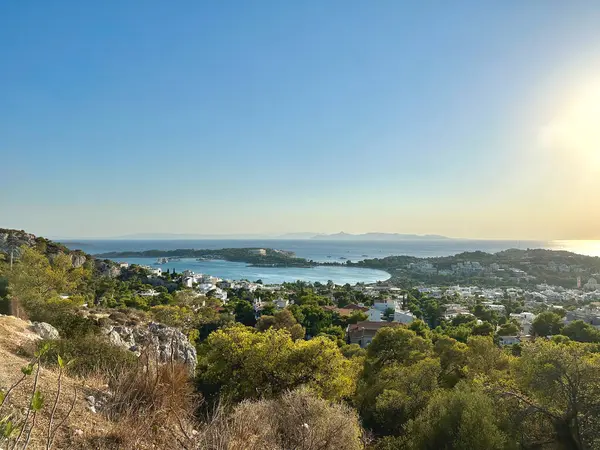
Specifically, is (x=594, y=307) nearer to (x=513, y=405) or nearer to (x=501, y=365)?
(x=501, y=365)

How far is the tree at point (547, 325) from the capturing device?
1083 inches

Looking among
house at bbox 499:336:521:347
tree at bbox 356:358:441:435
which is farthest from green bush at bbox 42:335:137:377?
house at bbox 499:336:521:347

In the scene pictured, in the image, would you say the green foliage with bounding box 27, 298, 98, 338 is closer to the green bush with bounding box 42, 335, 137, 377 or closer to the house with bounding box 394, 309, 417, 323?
the green bush with bounding box 42, 335, 137, 377

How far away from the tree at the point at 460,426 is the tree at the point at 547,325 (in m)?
25.3

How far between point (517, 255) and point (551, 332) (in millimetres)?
92178

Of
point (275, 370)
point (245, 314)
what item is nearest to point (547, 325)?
point (245, 314)

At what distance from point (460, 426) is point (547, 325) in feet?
88.1

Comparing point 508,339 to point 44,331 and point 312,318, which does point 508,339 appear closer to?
point 312,318

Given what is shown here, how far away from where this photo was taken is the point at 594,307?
42344 millimetres

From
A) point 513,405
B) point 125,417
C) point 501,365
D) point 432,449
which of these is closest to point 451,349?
point 501,365

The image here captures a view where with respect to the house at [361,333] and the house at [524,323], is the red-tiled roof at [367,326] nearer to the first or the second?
the house at [361,333]

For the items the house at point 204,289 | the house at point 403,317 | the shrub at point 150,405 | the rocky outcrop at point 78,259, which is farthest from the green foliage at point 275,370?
the rocky outcrop at point 78,259

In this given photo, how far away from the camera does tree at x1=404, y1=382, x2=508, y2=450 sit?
6.55 metres

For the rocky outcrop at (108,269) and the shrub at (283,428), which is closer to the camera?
the shrub at (283,428)
